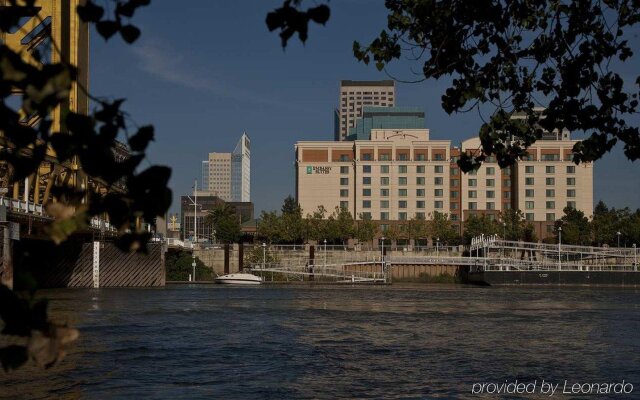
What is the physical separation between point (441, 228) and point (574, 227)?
2046 cm

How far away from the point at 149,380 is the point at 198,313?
21.9m

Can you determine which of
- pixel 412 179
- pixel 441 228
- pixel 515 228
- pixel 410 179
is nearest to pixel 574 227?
pixel 515 228

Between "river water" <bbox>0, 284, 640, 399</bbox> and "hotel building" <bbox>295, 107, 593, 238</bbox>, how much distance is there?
9246cm

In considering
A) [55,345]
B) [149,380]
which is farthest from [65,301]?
[55,345]

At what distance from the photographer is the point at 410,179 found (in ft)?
442

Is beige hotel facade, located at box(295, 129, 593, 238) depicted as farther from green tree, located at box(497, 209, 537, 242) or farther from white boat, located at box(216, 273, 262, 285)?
white boat, located at box(216, 273, 262, 285)

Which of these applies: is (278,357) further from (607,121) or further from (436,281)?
(436,281)

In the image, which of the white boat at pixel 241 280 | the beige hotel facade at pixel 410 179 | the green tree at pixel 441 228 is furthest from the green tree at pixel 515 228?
the white boat at pixel 241 280

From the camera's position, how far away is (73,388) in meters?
17.1

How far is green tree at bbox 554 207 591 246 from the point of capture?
125494 mm

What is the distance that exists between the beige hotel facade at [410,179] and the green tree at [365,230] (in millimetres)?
4770

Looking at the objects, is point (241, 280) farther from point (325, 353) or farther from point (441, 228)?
point (325, 353)

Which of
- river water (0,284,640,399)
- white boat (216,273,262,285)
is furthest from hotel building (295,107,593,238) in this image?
river water (0,284,640,399)

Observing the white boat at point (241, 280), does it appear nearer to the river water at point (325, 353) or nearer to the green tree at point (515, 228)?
the river water at point (325, 353)
